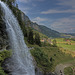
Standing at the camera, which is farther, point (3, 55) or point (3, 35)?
point (3, 35)

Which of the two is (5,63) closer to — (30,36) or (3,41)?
(3,41)

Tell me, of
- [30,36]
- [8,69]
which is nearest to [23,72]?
[8,69]

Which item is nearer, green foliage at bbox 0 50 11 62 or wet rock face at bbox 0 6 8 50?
green foliage at bbox 0 50 11 62

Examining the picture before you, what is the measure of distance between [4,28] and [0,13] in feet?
12.5

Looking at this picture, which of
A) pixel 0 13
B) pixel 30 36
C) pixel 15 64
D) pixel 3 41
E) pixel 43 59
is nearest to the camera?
pixel 15 64

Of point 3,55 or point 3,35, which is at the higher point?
point 3,35

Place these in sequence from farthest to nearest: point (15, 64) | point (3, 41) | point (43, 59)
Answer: point (43, 59)
point (3, 41)
point (15, 64)

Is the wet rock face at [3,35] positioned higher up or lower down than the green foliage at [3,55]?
higher up

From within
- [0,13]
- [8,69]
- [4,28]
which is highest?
[0,13]

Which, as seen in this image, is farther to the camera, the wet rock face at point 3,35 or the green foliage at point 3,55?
the wet rock face at point 3,35

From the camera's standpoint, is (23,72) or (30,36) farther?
(30,36)

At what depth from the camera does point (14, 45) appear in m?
24.0

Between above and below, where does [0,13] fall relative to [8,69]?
Result: above

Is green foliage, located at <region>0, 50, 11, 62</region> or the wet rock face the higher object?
the wet rock face
